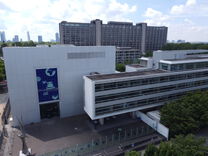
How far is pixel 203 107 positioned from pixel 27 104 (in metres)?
27.6

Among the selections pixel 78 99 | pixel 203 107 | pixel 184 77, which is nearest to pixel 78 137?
pixel 78 99

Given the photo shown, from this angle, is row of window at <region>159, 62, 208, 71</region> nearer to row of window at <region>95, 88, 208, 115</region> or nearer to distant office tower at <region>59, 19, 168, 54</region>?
row of window at <region>95, 88, 208, 115</region>

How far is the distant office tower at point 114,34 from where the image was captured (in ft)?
276

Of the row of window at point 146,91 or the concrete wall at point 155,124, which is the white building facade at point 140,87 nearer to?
the row of window at point 146,91

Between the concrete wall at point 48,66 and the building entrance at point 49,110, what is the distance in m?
1.08

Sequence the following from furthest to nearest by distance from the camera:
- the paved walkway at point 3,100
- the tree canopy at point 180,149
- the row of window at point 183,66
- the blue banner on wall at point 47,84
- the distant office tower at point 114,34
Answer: the distant office tower at point 114,34 → the paved walkway at point 3,100 → the row of window at point 183,66 → the blue banner on wall at point 47,84 → the tree canopy at point 180,149

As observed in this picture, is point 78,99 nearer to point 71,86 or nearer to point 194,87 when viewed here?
point 71,86

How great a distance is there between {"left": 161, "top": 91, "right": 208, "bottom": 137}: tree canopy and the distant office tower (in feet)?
202

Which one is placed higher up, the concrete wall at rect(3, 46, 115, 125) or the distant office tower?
the distant office tower

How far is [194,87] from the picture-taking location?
99.9 feet

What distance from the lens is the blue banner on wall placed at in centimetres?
2462

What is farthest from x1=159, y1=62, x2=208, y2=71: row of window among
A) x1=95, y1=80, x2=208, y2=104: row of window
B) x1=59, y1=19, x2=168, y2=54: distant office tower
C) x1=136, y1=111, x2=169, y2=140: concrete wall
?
x1=59, y1=19, x2=168, y2=54: distant office tower

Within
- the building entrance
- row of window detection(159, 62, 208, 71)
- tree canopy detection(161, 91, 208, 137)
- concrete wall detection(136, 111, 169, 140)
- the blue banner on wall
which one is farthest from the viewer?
row of window detection(159, 62, 208, 71)

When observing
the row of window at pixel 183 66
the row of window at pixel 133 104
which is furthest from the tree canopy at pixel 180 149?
the row of window at pixel 183 66
